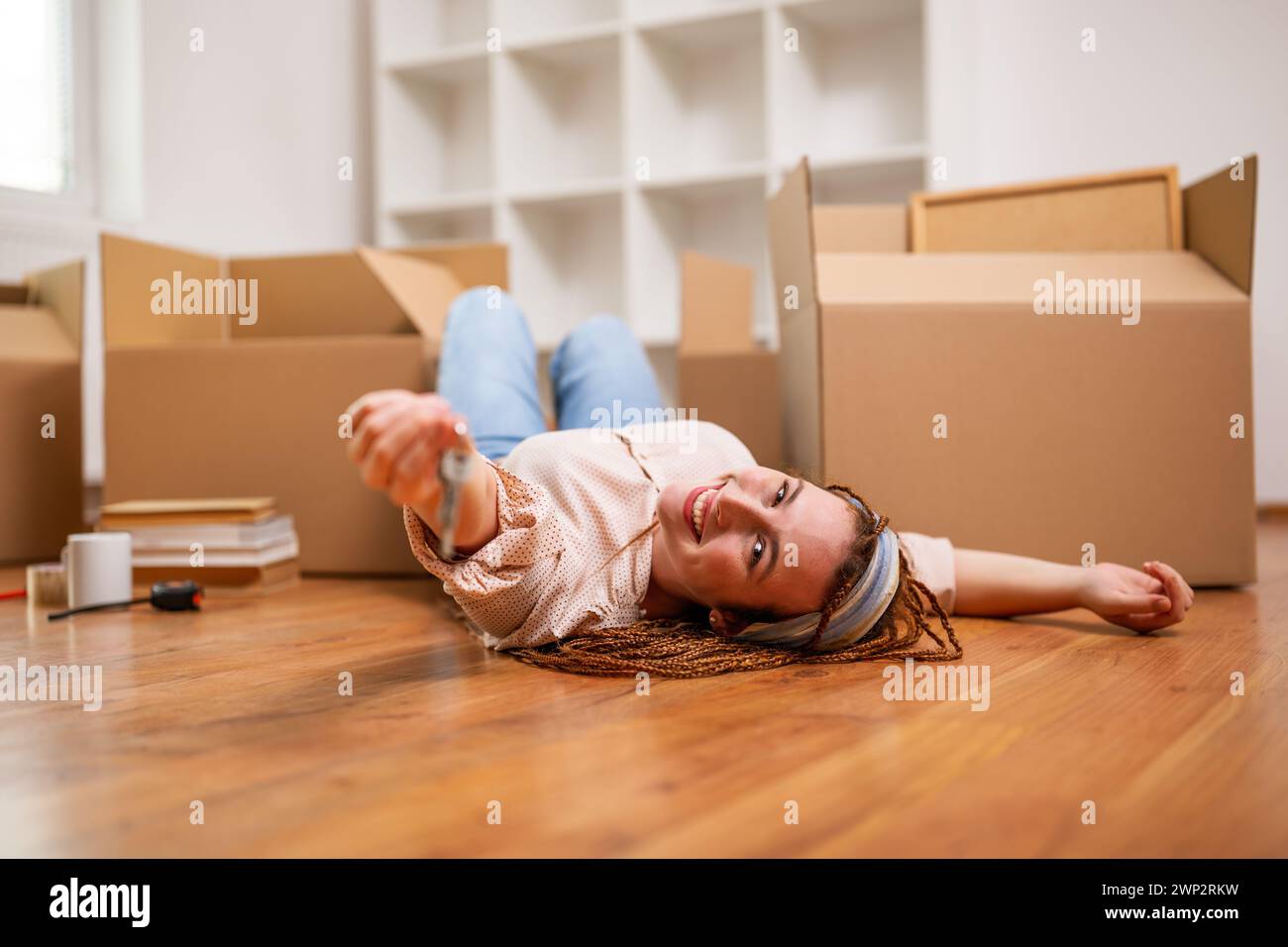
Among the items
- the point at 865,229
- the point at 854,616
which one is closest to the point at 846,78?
the point at 865,229

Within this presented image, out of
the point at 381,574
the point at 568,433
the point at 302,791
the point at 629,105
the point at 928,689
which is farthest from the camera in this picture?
the point at 629,105

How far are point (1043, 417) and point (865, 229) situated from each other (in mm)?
509

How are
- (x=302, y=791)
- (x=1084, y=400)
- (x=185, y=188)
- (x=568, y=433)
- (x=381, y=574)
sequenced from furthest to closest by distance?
(x=185, y=188)
(x=381, y=574)
(x=1084, y=400)
(x=568, y=433)
(x=302, y=791)

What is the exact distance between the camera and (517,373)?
1.59 m

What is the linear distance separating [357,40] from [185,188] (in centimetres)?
87

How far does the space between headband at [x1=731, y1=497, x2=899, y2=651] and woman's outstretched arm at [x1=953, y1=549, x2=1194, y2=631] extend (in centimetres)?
26

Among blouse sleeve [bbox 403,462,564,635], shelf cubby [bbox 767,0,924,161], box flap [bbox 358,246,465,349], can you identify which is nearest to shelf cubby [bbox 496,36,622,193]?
shelf cubby [bbox 767,0,924,161]

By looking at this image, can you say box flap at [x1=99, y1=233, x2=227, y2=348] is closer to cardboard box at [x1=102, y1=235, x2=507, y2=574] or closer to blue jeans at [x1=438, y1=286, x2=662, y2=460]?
cardboard box at [x1=102, y1=235, x2=507, y2=574]

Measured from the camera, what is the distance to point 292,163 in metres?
2.83

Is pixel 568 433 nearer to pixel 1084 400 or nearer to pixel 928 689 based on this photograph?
pixel 928 689

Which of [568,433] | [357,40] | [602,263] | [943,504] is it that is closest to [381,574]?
[568,433]

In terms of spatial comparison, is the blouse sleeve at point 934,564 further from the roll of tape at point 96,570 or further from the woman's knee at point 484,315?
the roll of tape at point 96,570

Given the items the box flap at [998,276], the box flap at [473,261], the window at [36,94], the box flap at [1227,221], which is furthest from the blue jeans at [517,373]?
the window at [36,94]

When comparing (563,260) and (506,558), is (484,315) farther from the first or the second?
(563,260)
